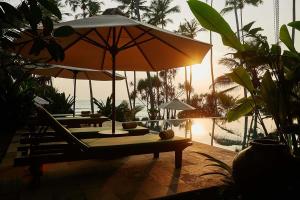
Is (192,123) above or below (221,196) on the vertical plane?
above

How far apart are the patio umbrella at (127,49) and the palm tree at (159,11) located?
3146 cm

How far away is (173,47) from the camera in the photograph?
15.6 ft

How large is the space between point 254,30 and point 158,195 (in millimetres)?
2542

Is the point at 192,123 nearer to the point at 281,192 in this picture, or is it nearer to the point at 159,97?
the point at 281,192

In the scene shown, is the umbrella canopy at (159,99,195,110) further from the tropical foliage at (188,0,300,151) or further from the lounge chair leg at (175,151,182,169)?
the tropical foliage at (188,0,300,151)

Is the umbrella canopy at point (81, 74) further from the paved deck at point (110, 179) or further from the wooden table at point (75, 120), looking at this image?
the paved deck at point (110, 179)

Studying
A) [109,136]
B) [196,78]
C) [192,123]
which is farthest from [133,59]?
[196,78]

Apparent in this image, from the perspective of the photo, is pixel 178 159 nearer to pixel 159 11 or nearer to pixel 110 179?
pixel 110 179

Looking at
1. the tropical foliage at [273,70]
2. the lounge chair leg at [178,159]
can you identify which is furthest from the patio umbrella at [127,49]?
the lounge chair leg at [178,159]

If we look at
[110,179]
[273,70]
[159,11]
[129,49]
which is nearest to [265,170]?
[273,70]

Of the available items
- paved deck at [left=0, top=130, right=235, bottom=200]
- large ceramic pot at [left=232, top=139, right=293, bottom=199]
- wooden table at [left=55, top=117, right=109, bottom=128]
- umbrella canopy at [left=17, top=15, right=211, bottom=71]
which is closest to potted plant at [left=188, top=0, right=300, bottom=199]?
large ceramic pot at [left=232, top=139, right=293, bottom=199]

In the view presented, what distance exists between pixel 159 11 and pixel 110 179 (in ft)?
116

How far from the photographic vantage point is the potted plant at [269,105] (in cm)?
274

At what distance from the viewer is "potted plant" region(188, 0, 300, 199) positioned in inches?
108
